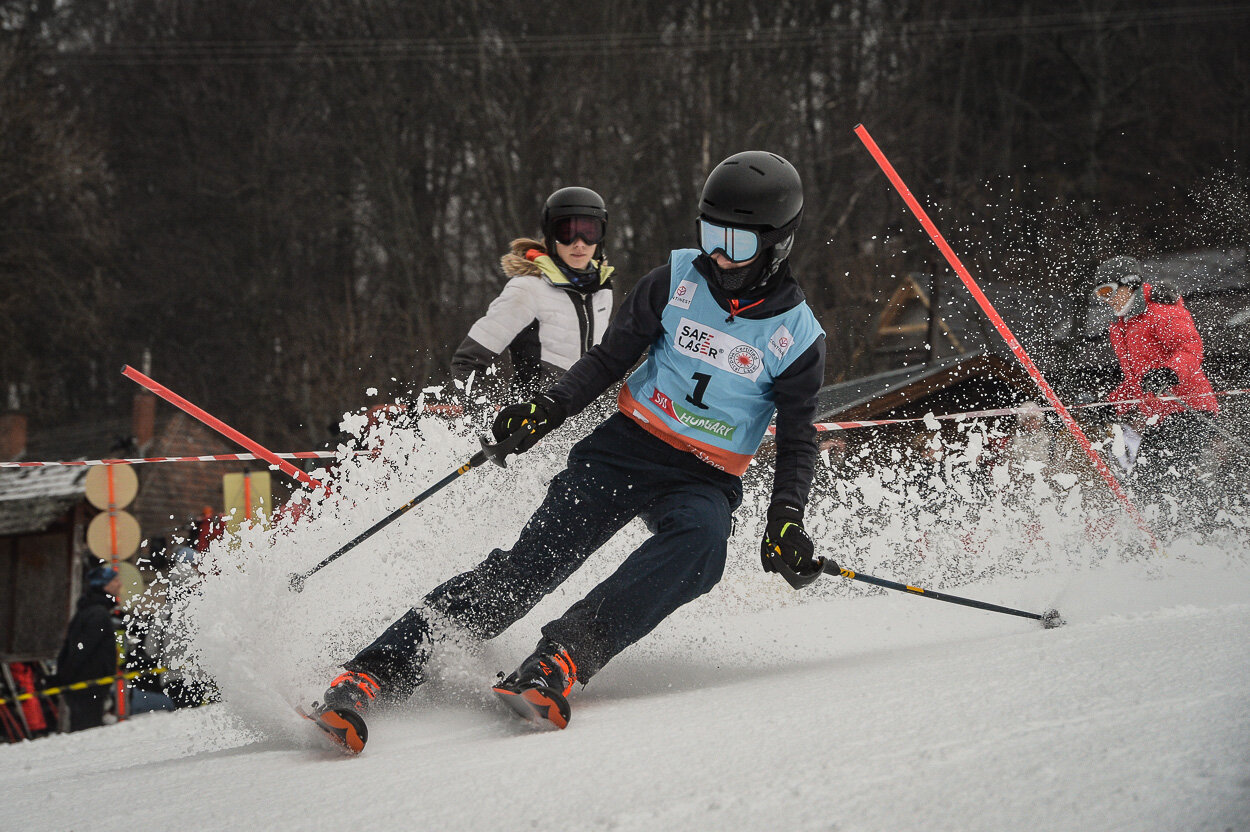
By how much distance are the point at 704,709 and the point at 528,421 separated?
40.5 inches

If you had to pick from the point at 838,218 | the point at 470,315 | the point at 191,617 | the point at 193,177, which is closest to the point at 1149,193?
the point at 838,218

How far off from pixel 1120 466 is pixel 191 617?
5469mm

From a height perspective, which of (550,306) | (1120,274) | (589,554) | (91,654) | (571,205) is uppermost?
(571,205)

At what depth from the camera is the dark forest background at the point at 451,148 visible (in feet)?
69.1

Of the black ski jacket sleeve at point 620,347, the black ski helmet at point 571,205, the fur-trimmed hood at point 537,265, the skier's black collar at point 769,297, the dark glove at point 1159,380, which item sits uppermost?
the black ski helmet at point 571,205

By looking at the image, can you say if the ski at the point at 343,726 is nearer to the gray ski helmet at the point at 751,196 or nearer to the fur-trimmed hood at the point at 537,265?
the gray ski helmet at the point at 751,196

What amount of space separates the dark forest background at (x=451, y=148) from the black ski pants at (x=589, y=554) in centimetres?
1391

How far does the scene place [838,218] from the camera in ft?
74.1

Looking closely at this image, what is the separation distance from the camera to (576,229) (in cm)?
456

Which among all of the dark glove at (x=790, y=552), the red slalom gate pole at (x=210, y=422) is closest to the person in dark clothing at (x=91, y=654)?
the red slalom gate pole at (x=210, y=422)

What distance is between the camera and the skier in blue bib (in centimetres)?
305

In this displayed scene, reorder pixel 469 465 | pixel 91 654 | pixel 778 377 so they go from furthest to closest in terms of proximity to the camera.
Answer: pixel 91 654 → pixel 469 465 → pixel 778 377

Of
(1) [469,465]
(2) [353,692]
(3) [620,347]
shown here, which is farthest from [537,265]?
(2) [353,692]

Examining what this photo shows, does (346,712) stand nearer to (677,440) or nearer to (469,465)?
(469,465)
